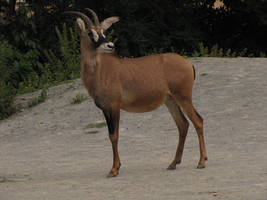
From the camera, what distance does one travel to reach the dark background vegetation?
20188mm

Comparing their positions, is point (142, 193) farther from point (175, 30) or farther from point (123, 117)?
point (175, 30)

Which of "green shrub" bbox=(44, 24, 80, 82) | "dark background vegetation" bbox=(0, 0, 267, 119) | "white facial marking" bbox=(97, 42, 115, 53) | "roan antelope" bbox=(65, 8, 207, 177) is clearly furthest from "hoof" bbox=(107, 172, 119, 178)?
"dark background vegetation" bbox=(0, 0, 267, 119)

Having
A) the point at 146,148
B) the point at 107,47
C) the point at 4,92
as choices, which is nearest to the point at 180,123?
the point at 107,47

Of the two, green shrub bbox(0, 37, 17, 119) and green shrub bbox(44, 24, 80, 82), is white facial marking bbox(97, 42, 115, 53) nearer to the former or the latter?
green shrub bbox(0, 37, 17, 119)

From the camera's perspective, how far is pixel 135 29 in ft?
69.2

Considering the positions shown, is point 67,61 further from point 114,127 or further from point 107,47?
point 107,47

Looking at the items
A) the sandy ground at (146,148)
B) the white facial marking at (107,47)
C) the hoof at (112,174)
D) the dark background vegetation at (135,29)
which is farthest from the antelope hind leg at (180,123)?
the dark background vegetation at (135,29)

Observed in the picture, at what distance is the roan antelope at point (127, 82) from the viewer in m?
8.26

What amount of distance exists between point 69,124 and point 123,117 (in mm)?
1232

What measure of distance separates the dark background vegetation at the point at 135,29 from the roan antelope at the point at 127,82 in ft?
33.1

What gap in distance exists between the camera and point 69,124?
1338 cm

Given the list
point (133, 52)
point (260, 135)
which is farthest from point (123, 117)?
point (133, 52)

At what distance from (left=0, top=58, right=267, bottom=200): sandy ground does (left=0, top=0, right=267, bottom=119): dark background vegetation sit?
3755mm

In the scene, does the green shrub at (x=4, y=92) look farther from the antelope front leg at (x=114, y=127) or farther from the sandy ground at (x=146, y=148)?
Answer: the antelope front leg at (x=114, y=127)
